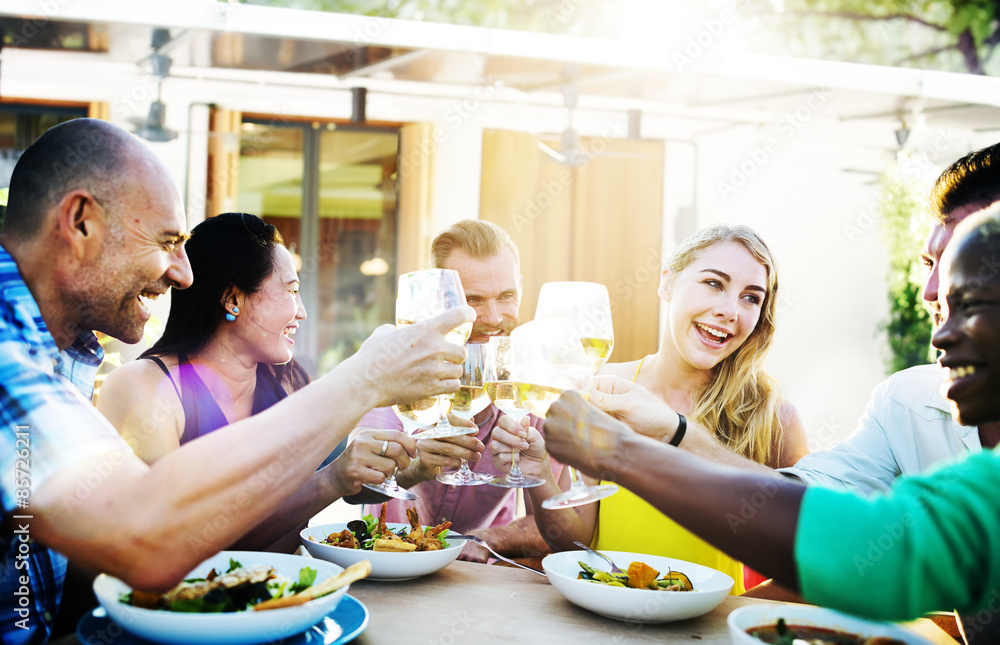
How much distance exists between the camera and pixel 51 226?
61.6 inches

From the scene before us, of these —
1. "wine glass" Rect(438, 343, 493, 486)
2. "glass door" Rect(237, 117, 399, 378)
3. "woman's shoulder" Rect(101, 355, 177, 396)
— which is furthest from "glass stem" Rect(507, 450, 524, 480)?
"glass door" Rect(237, 117, 399, 378)

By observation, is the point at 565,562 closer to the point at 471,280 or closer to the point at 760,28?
the point at 471,280

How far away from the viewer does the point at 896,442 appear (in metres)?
2.29

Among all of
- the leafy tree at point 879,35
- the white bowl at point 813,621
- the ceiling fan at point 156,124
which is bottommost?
the white bowl at point 813,621

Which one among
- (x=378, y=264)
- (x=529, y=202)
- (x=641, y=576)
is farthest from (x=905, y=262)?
Answer: (x=641, y=576)

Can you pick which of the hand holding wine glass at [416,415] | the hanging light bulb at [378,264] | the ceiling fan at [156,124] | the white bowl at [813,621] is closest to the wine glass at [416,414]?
the hand holding wine glass at [416,415]

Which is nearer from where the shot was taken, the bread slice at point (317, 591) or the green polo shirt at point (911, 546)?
the green polo shirt at point (911, 546)

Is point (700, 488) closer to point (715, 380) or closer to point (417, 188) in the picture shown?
point (715, 380)

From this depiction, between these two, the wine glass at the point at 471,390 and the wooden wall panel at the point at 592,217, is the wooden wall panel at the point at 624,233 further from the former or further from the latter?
the wine glass at the point at 471,390

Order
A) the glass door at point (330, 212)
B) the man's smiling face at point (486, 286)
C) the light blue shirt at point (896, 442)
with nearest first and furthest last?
the light blue shirt at point (896, 442) → the man's smiling face at point (486, 286) → the glass door at point (330, 212)

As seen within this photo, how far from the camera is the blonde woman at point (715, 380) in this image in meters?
2.67

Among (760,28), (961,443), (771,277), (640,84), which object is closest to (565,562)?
(961,443)

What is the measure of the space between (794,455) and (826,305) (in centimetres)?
575

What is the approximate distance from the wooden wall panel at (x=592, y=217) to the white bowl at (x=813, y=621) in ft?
18.0
